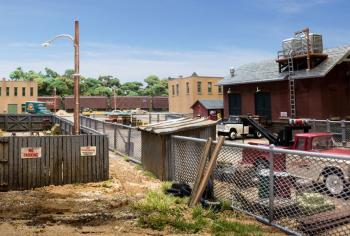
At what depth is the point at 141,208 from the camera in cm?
910

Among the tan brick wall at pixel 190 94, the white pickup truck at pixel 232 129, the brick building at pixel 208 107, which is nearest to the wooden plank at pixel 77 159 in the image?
the white pickup truck at pixel 232 129

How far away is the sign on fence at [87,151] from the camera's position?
12.9 m

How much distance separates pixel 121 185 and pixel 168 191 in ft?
8.16

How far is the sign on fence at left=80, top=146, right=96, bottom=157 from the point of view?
42.4ft

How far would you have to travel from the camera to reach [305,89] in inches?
1185

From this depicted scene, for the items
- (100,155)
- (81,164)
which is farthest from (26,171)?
(100,155)

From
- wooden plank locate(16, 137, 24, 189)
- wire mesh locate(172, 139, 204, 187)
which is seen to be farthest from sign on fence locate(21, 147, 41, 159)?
wire mesh locate(172, 139, 204, 187)

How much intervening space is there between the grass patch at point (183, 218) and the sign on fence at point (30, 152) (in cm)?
462

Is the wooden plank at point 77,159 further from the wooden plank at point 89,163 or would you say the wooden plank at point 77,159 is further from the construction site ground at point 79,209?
the construction site ground at point 79,209

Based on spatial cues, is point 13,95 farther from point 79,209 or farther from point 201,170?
point 201,170

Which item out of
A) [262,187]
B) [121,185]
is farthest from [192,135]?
[262,187]

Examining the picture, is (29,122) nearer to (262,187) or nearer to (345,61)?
(345,61)

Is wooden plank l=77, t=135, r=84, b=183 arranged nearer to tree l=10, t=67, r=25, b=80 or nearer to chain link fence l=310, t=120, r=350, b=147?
chain link fence l=310, t=120, r=350, b=147

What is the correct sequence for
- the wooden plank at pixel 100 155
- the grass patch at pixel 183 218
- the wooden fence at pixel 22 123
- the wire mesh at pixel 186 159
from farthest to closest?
the wooden fence at pixel 22 123
the wooden plank at pixel 100 155
the wire mesh at pixel 186 159
the grass patch at pixel 183 218
